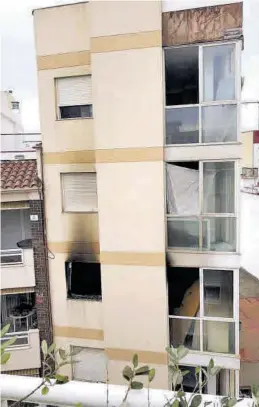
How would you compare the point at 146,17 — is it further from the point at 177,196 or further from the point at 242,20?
the point at 177,196

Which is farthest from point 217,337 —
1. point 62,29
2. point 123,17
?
point 62,29

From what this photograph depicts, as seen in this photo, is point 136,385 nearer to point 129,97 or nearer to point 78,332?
point 129,97

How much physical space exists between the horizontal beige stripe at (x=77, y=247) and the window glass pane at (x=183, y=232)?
128 cm

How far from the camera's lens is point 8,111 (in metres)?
10.9

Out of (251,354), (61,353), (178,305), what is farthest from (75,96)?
(251,354)

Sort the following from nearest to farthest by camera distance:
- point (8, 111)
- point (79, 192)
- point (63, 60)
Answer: point (63, 60), point (79, 192), point (8, 111)

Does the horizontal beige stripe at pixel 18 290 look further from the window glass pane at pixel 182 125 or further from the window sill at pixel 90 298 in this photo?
the window glass pane at pixel 182 125

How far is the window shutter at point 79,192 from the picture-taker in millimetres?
5531

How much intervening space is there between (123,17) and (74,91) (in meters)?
1.32

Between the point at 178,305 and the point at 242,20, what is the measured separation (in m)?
4.15

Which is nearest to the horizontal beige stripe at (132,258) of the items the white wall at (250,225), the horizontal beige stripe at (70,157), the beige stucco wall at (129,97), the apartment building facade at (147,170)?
the apartment building facade at (147,170)

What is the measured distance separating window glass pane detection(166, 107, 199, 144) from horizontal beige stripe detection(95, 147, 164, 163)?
244 mm

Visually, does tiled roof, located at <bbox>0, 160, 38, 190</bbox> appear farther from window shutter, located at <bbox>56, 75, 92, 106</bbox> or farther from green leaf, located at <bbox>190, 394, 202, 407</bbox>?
green leaf, located at <bbox>190, 394, 202, 407</bbox>

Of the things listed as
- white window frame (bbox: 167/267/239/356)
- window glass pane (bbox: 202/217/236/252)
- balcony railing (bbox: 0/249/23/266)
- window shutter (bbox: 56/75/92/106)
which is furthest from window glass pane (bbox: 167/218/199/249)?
balcony railing (bbox: 0/249/23/266)
